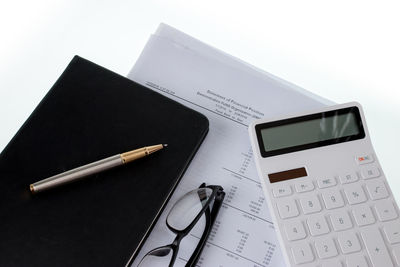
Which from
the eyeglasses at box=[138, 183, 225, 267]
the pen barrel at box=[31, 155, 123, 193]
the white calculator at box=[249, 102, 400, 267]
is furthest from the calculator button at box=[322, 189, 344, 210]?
the pen barrel at box=[31, 155, 123, 193]

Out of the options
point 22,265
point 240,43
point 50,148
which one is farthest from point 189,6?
point 22,265

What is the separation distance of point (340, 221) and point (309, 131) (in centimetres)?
13

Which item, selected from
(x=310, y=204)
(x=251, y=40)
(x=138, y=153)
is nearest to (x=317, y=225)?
(x=310, y=204)

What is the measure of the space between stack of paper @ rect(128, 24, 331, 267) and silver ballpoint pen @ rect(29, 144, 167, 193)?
0.08 meters

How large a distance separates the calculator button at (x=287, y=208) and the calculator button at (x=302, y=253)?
4 cm

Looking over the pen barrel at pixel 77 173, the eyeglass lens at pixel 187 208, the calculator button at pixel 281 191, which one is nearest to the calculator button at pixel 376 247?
the calculator button at pixel 281 191

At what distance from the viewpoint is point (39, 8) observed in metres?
0.88

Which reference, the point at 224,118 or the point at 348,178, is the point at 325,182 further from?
the point at 224,118

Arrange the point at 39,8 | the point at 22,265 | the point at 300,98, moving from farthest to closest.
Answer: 1. the point at 39,8
2. the point at 300,98
3. the point at 22,265

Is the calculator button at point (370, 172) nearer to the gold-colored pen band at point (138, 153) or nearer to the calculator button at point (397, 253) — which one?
the calculator button at point (397, 253)

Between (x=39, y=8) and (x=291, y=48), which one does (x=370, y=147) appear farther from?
(x=39, y=8)

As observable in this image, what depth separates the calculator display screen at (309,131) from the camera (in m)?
0.66

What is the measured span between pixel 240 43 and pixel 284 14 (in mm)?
109

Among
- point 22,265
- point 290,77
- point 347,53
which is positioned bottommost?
point 22,265
